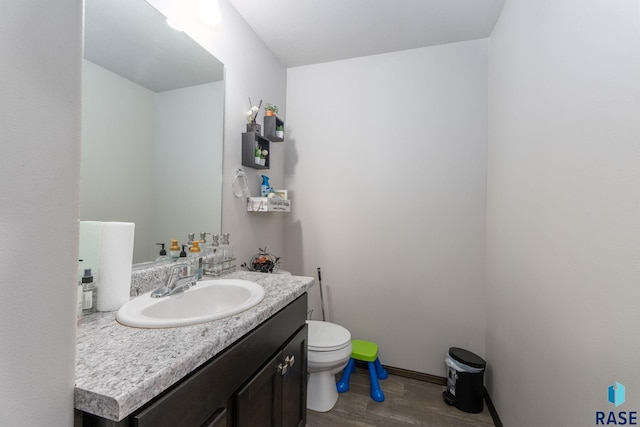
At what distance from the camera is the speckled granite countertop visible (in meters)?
0.49

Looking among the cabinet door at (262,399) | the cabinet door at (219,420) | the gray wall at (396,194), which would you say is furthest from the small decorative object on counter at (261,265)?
the cabinet door at (219,420)

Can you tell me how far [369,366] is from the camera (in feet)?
6.21

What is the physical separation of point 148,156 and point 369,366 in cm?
192

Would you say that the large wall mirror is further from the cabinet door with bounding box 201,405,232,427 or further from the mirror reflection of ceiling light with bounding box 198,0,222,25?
the cabinet door with bounding box 201,405,232,427

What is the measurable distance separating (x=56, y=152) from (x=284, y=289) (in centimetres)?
90

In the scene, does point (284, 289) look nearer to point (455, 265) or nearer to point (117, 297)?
point (117, 297)

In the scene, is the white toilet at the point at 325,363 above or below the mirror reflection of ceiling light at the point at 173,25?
below

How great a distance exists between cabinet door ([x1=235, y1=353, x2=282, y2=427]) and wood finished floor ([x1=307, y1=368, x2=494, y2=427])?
0.74m

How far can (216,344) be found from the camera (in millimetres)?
706

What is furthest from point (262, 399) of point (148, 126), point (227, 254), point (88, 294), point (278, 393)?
point (148, 126)

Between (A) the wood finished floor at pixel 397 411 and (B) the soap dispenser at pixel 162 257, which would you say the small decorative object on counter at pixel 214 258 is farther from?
(A) the wood finished floor at pixel 397 411

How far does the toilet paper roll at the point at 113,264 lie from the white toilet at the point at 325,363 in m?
1.11

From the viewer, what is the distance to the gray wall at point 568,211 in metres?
0.73

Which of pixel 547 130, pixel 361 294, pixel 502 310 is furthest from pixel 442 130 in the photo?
pixel 361 294
